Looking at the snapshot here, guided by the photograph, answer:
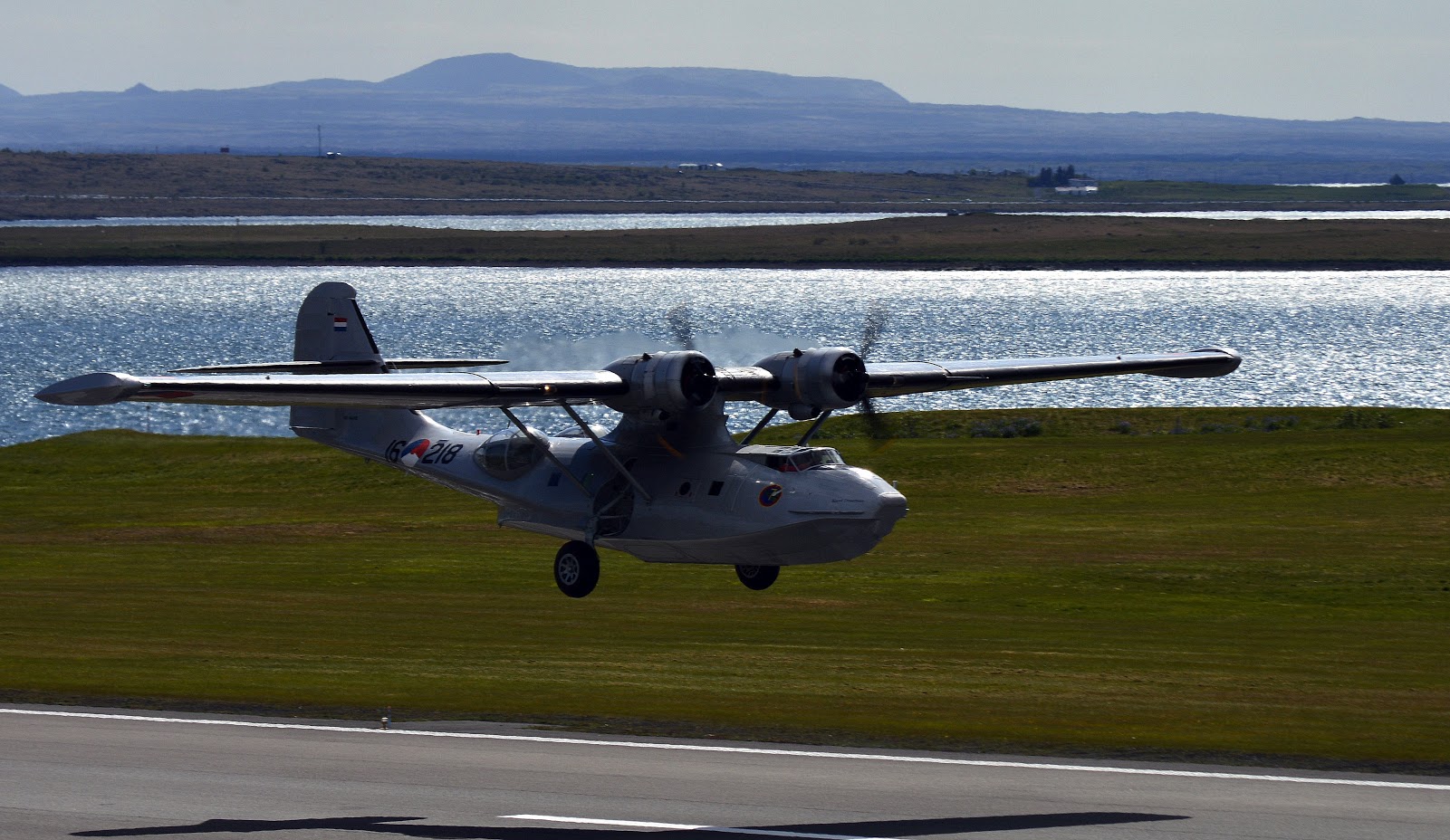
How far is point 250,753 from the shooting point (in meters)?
30.4

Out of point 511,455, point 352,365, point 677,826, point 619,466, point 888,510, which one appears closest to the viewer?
point 677,826

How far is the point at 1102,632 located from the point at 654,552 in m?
12.8

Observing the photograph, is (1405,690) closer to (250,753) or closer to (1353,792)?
(1353,792)

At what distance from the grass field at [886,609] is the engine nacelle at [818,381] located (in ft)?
19.5

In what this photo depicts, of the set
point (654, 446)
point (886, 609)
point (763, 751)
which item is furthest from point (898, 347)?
point (763, 751)

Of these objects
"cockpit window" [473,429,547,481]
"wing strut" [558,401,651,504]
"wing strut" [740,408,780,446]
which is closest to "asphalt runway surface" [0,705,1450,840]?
"wing strut" [558,401,651,504]

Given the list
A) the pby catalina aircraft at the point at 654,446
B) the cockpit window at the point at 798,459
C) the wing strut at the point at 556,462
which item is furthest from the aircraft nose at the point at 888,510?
the wing strut at the point at 556,462

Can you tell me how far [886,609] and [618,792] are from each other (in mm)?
20997

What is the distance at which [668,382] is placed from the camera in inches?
1400

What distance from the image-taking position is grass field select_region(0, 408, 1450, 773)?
3491cm

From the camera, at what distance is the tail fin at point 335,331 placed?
43.8 metres

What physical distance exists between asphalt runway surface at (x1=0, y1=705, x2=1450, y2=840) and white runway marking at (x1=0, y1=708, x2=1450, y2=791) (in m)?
0.08

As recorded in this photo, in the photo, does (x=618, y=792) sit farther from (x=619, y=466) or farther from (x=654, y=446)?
(x=654, y=446)

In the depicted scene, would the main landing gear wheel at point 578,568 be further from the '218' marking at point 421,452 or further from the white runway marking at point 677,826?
the white runway marking at point 677,826
